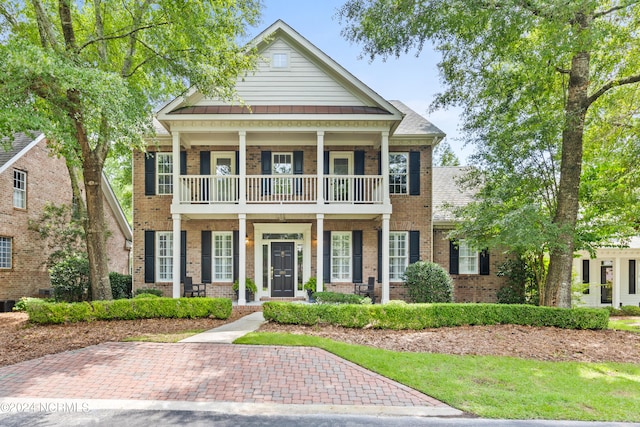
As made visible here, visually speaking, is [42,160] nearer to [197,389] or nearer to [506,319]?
[197,389]

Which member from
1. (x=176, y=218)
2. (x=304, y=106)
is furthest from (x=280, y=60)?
(x=176, y=218)

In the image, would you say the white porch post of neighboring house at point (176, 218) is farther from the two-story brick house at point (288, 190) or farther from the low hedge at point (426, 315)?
the low hedge at point (426, 315)

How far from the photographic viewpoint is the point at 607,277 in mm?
18141

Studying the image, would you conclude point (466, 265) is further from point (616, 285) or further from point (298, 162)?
point (616, 285)

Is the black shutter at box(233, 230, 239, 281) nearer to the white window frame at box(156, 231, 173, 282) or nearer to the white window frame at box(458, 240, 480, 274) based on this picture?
the white window frame at box(156, 231, 173, 282)

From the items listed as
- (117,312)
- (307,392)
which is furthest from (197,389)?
(117,312)

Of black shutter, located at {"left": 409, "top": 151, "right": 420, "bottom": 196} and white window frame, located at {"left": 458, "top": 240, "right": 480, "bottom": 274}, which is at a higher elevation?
black shutter, located at {"left": 409, "top": 151, "right": 420, "bottom": 196}

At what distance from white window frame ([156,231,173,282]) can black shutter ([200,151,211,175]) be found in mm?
2697

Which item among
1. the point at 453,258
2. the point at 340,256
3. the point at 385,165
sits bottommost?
the point at 453,258

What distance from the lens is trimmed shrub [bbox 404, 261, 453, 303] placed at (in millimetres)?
12703

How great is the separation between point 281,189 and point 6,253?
36.7 feet

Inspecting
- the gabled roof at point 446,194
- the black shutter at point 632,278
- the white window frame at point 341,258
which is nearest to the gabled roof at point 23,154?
the white window frame at point 341,258

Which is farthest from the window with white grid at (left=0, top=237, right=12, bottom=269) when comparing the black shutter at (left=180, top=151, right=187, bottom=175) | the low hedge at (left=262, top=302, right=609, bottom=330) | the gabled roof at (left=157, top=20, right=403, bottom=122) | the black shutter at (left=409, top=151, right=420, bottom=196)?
the black shutter at (left=409, top=151, right=420, bottom=196)

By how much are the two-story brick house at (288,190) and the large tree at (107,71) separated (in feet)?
6.80
